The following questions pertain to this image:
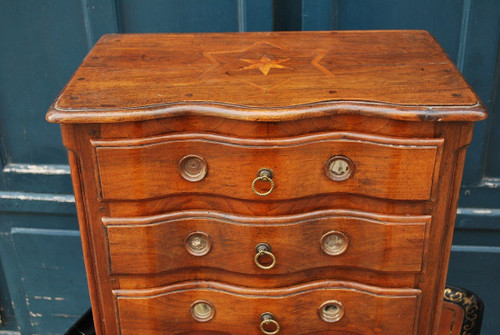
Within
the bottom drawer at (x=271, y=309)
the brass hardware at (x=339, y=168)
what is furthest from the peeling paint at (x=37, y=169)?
the brass hardware at (x=339, y=168)

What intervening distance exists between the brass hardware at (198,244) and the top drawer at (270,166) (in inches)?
4.8

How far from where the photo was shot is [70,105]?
1.27 meters

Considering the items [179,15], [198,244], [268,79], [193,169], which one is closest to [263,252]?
[198,244]

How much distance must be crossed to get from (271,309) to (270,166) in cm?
41

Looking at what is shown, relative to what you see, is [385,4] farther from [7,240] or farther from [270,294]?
[7,240]

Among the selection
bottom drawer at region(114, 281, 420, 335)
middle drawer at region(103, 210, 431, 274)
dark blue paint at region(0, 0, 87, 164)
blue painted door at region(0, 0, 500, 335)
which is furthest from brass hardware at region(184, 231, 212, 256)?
dark blue paint at region(0, 0, 87, 164)

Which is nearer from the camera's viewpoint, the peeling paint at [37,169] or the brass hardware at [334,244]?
the brass hardware at [334,244]

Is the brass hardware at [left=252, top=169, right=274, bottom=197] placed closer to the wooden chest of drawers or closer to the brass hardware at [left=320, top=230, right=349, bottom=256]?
the wooden chest of drawers

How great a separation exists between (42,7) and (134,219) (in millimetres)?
1049

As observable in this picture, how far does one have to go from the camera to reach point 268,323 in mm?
1503

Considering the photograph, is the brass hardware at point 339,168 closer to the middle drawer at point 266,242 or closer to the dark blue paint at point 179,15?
the middle drawer at point 266,242

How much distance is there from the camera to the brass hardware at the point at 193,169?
4.33ft

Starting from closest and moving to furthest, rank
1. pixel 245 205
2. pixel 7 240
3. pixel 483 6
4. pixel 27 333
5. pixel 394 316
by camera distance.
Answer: pixel 245 205 → pixel 394 316 → pixel 483 6 → pixel 7 240 → pixel 27 333

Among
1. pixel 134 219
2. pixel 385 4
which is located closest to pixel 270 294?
pixel 134 219
